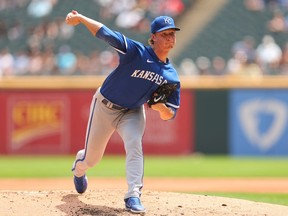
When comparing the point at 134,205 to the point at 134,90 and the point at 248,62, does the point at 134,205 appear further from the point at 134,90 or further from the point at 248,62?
the point at 248,62

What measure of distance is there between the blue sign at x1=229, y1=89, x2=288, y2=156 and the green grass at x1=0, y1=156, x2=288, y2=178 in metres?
0.36

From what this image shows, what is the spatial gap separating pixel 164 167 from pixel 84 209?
7.23 meters

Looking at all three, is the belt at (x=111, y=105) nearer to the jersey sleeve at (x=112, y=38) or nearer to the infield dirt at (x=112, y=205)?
the jersey sleeve at (x=112, y=38)

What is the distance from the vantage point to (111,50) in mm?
17031

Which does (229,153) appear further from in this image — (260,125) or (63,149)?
(63,149)

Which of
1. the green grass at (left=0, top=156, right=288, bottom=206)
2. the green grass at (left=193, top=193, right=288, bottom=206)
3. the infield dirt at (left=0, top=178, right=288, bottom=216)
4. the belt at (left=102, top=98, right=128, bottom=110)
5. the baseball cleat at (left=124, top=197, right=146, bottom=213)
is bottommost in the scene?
the green grass at (left=0, top=156, right=288, bottom=206)

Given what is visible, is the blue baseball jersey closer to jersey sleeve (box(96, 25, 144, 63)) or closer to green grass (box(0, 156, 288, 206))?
jersey sleeve (box(96, 25, 144, 63))

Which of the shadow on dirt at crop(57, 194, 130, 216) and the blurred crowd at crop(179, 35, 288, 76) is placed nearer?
the shadow on dirt at crop(57, 194, 130, 216)

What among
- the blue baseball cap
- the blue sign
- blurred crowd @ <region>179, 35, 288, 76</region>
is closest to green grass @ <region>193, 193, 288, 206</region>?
the blue baseball cap

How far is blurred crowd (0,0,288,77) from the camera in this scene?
1597cm

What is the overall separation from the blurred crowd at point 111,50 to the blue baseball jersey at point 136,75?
9.49 metres

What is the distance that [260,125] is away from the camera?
15438mm

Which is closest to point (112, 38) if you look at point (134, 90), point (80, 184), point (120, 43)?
point (120, 43)

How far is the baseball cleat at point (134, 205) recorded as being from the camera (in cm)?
595
